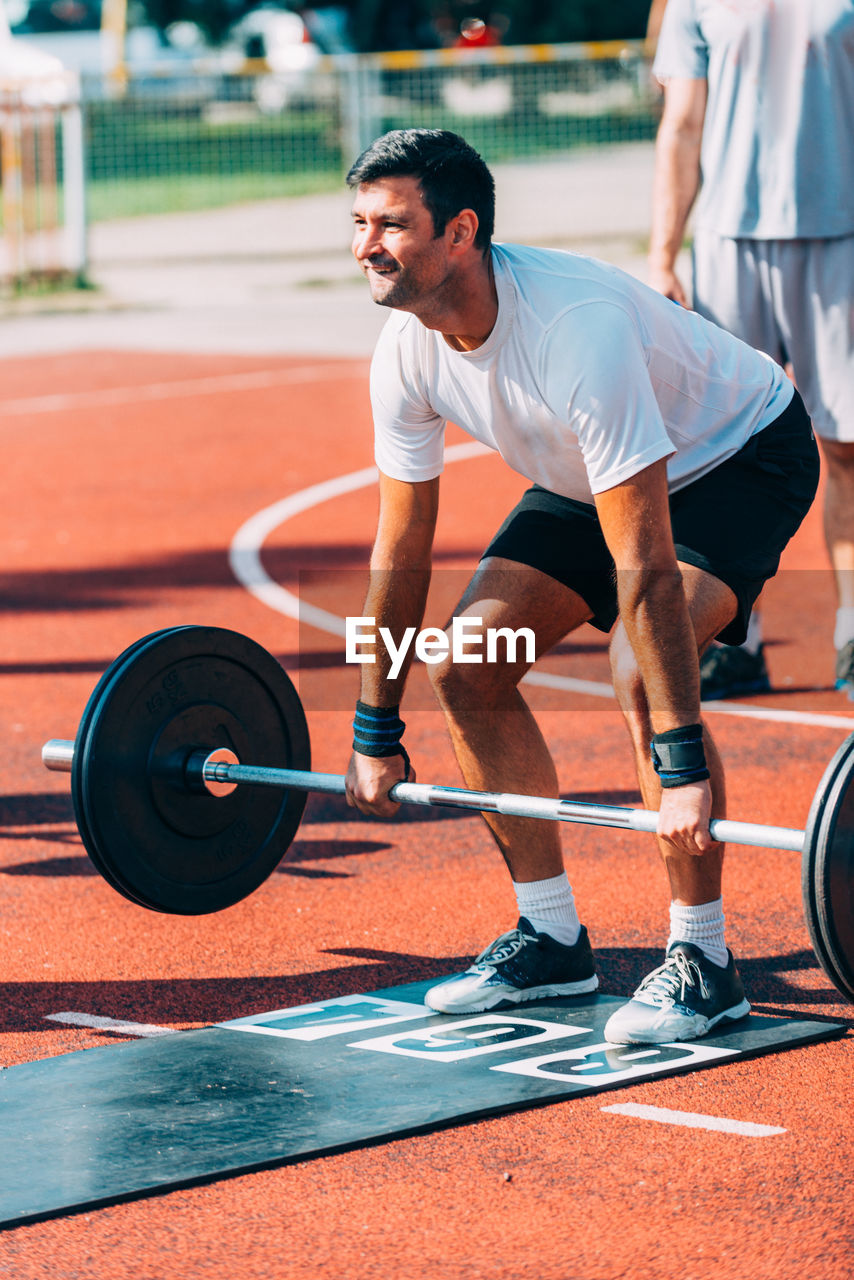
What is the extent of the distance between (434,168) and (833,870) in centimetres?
143

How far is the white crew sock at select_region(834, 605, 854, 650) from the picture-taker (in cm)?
630

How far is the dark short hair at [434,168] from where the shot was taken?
3.54 m

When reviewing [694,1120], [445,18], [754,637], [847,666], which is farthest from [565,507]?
[445,18]

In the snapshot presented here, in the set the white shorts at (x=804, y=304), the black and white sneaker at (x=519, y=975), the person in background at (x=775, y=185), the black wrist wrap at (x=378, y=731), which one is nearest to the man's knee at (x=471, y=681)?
the black wrist wrap at (x=378, y=731)

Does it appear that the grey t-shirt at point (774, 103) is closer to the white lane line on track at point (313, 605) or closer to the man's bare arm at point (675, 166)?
the man's bare arm at point (675, 166)

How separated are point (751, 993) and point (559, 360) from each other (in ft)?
4.75

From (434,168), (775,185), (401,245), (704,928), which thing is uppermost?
(775,185)

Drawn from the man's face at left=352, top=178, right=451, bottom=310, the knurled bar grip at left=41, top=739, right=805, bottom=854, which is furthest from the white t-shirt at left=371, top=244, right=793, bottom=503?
the knurled bar grip at left=41, top=739, right=805, bottom=854

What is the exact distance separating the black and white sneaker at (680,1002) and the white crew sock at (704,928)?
14 mm

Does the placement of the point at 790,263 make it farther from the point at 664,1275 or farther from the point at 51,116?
the point at 51,116

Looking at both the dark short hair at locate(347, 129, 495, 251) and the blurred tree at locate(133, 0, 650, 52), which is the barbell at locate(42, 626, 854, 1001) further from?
the blurred tree at locate(133, 0, 650, 52)

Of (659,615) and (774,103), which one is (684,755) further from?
(774,103)

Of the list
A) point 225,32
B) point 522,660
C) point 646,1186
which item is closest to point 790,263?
point 522,660

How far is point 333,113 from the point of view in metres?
23.3
